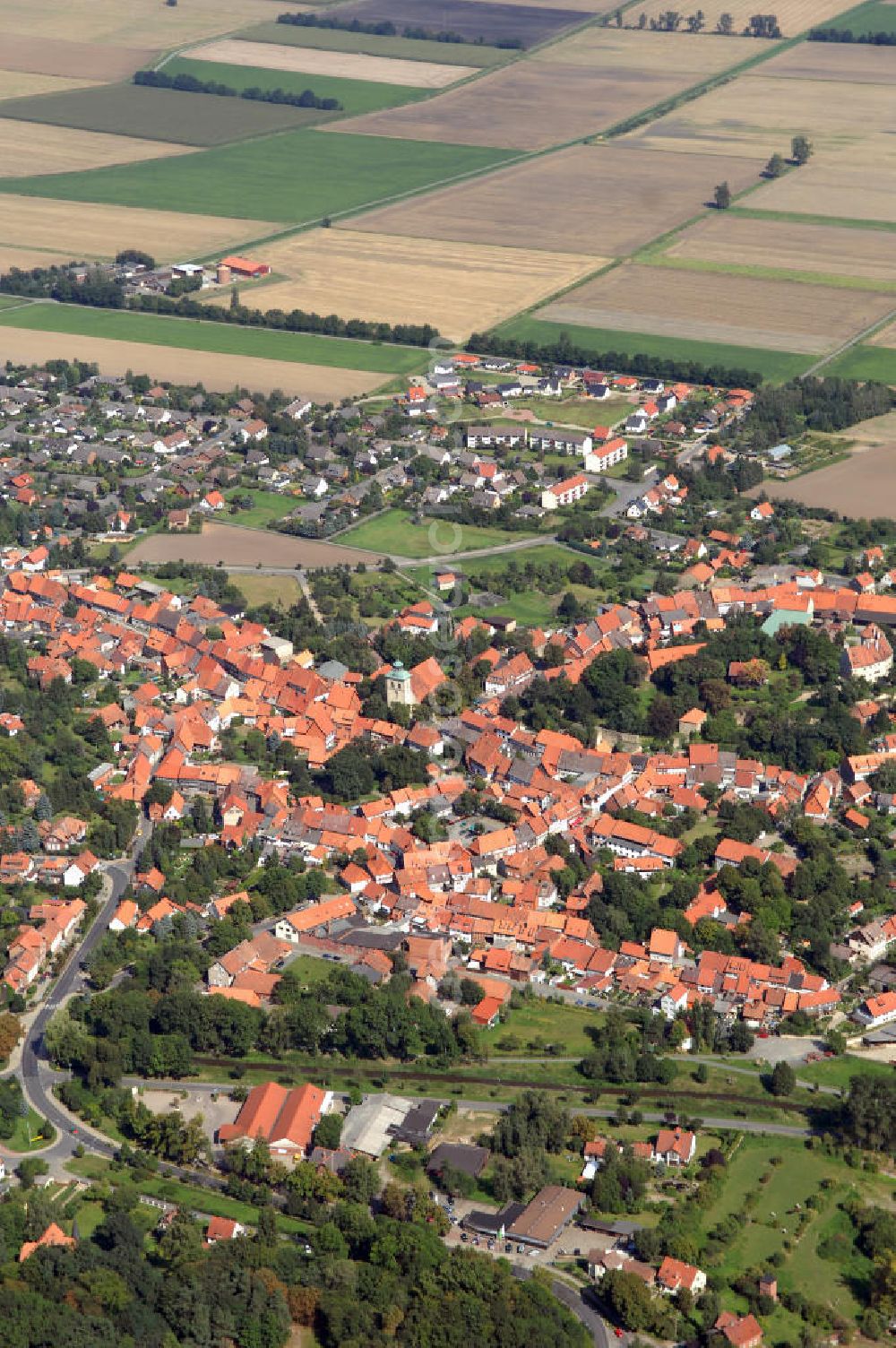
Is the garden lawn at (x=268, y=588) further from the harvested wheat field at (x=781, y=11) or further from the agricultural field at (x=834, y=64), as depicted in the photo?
the harvested wheat field at (x=781, y=11)

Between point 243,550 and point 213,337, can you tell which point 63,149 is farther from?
point 243,550

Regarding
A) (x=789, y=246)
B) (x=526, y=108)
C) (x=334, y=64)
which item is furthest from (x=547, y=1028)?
(x=334, y=64)

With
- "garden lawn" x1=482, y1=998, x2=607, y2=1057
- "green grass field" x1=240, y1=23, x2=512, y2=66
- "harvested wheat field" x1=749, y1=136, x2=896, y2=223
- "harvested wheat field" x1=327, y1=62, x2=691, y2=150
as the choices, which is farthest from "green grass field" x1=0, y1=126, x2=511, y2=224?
"garden lawn" x1=482, y1=998, x2=607, y2=1057

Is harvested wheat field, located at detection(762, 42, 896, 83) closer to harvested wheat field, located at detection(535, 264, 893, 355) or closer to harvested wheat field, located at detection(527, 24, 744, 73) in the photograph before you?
harvested wheat field, located at detection(527, 24, 744, 73)

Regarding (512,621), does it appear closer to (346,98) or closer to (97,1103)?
(97,1103)

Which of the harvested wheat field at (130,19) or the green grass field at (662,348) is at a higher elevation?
the harvested wheat field at (130,19)

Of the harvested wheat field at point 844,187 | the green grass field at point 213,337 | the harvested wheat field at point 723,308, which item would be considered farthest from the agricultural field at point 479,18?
the green grass field at point 213,337

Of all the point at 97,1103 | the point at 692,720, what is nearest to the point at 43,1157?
the point at 97,1103
